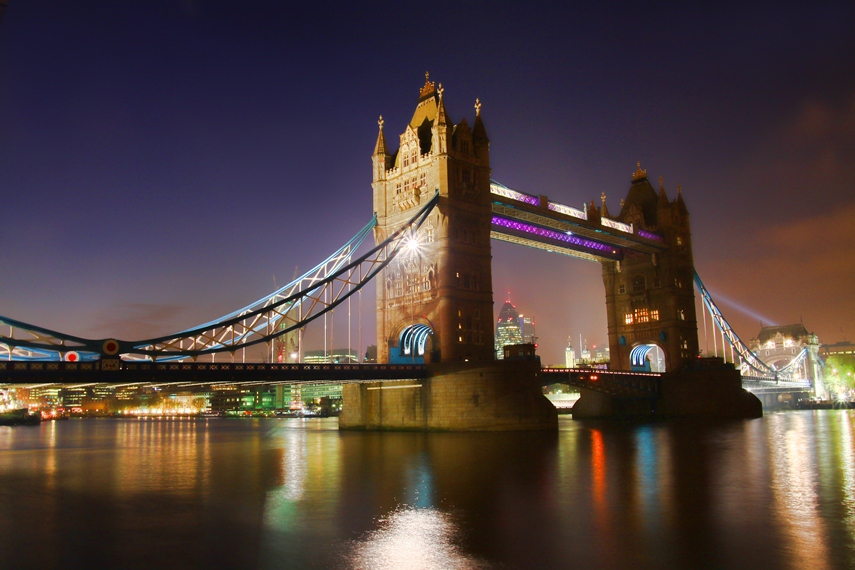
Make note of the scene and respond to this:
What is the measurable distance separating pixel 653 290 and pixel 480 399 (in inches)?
1733

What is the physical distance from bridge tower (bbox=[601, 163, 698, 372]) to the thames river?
164ft

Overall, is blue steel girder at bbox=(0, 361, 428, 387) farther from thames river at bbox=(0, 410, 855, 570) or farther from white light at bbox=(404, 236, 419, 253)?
white light at bbox=(404, 236, 419, 253)

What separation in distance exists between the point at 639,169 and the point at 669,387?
32.2 m

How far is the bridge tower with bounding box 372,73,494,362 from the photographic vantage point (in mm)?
61812

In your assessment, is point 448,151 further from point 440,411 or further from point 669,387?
point 669,387

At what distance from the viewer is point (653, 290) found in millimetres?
90500

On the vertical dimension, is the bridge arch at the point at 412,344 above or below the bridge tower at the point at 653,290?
below

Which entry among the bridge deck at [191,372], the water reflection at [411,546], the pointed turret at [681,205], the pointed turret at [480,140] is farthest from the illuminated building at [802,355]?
the water reflection at [411,546]

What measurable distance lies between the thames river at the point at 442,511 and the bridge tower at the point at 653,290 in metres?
50.1

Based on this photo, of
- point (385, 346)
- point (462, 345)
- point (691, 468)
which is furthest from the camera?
point (385, 346)

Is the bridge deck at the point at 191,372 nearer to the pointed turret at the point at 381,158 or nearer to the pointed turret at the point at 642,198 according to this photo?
the pointed turret at the point at 381,158

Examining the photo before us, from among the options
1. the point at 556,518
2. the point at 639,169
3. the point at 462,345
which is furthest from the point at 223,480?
the point at 639,169

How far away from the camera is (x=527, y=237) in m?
75.8

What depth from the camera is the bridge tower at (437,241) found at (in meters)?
61.8
